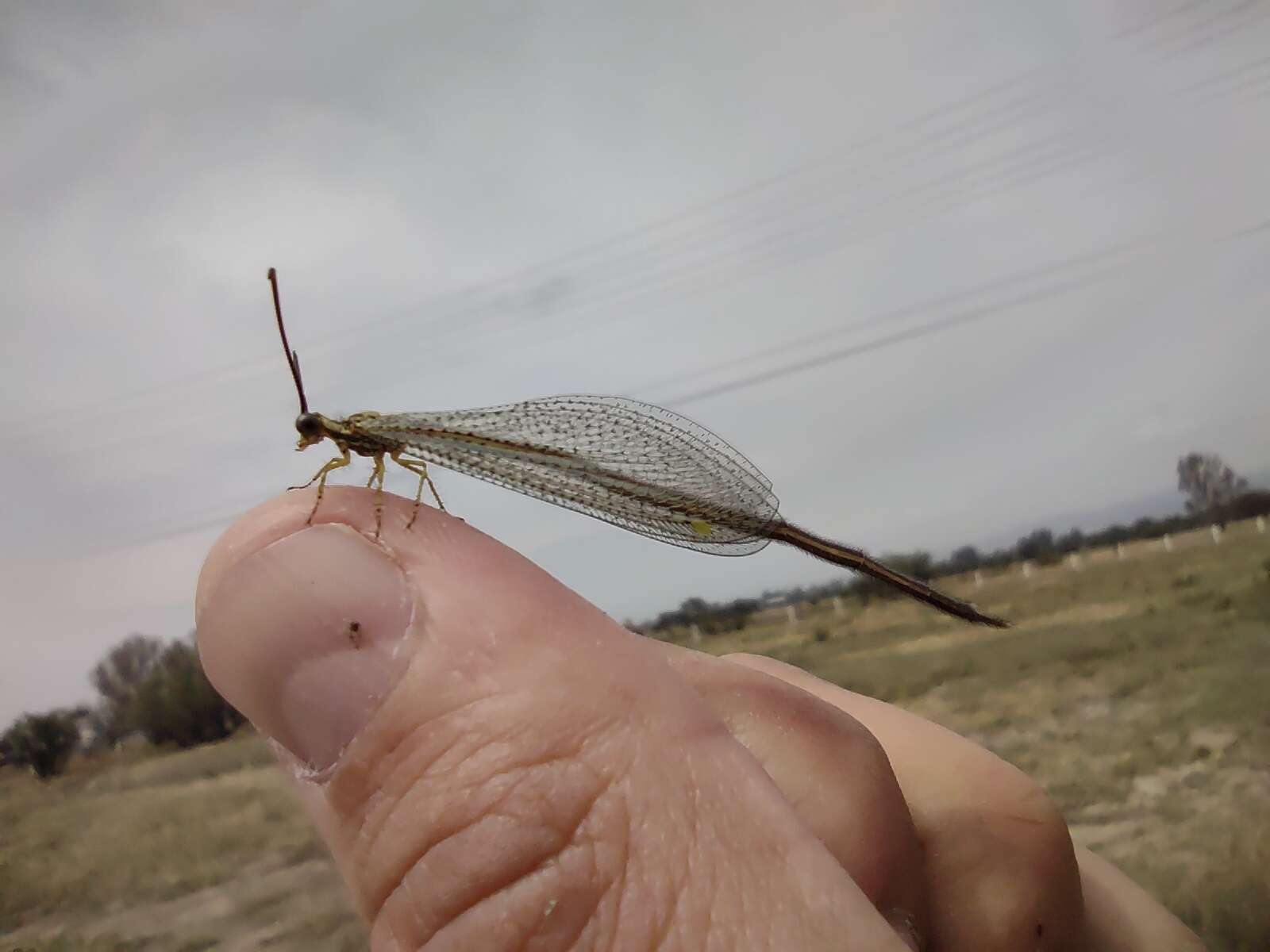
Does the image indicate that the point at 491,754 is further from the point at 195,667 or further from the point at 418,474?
the point at 195,667

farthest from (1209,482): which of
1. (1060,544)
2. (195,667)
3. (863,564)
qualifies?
(195,667)

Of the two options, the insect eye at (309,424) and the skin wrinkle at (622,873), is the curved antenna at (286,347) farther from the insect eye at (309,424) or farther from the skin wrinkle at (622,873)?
the skin wrinkle at (622,873)

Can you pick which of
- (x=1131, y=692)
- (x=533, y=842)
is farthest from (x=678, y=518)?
(x=1131, y=692)

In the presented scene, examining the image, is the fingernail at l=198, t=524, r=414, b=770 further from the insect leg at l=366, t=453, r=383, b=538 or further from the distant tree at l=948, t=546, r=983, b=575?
the distant tree at l=948, t=546, r=983, b=575

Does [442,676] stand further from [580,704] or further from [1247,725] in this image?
[1247,725]

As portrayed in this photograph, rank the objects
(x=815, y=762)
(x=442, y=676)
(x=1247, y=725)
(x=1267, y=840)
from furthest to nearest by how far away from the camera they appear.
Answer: (x=1247, y=725) → (x=1267, y=840) → (x=815, y=762) → (x=442, y=676)

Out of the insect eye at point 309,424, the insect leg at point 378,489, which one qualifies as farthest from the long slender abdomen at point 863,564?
the insect eye at point 309,424
